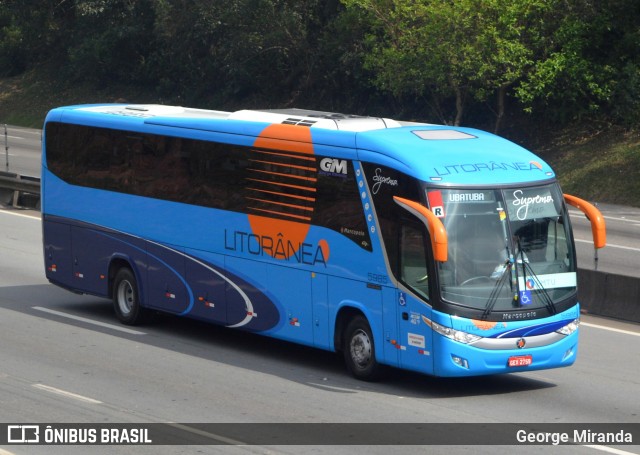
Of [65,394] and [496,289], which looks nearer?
[496,289]

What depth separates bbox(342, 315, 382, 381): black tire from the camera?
12.9 metres

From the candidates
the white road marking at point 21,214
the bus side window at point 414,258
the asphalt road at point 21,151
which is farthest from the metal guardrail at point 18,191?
the bus side window at point 414,258

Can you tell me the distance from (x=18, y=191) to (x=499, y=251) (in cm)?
1961

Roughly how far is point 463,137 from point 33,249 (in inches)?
492

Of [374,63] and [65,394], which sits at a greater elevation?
[374,63]

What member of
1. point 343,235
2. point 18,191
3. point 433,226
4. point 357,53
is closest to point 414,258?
point 433,226

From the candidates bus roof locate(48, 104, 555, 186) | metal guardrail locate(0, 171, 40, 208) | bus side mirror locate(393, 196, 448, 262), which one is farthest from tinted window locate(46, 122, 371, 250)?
metal guardrail locate(0, 171, 40, 208)

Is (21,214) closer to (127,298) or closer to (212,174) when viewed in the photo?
(127,298)

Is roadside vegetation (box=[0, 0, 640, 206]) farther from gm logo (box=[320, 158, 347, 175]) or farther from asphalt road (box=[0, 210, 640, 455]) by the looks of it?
gm logo (box=[320, 158, 347, 175])

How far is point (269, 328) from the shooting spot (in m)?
14.4

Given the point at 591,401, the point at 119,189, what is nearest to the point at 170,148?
the point at 119,189

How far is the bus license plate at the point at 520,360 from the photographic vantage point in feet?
40.0

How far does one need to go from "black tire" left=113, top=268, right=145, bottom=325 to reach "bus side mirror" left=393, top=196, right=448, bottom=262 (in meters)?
5.75

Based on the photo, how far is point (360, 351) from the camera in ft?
43.0
